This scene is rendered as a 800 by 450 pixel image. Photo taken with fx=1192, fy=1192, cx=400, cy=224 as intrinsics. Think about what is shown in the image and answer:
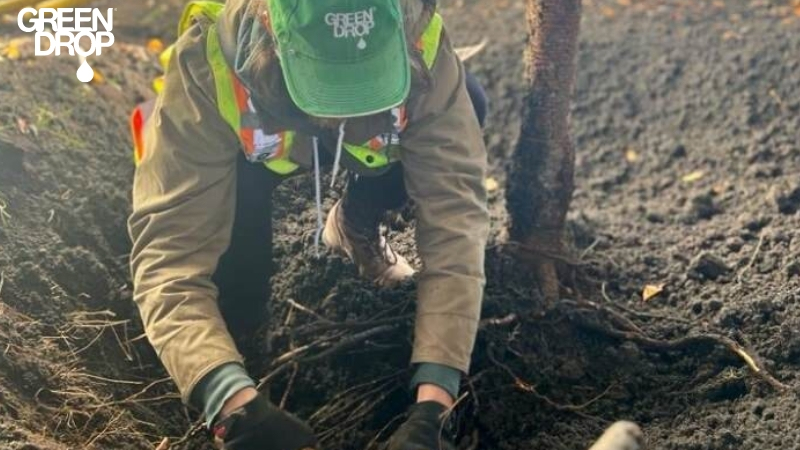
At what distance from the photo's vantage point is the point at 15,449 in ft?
7.63

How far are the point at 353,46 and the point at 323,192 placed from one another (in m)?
1.00

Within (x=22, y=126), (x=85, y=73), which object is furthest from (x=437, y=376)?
(x=85, y=73)

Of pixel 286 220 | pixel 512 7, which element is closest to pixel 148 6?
pixel 512 7

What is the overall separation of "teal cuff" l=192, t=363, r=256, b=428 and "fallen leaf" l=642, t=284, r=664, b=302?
119 centimetres

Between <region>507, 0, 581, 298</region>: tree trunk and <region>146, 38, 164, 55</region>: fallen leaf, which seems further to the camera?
<region>146, 38, 164, 55</region>: fallen leaf

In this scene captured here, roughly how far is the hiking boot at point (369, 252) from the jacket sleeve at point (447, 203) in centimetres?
40

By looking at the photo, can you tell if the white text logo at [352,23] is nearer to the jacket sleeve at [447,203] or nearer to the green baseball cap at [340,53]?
the green baseball cap at [340,53]

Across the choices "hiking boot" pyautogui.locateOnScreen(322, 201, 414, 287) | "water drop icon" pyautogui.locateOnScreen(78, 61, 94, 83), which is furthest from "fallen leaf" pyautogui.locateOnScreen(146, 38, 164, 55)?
"hiking boot" pyautogui.locateOnScreen(322, 201, 414, 287)

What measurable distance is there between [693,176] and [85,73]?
196 cm

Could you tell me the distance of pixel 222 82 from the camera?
2451 millimetres

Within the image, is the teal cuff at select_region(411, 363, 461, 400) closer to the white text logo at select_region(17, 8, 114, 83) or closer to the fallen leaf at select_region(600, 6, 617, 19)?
the white text logo at select_region(17, 8, 114, 83)

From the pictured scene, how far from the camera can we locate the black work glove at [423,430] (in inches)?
91.3

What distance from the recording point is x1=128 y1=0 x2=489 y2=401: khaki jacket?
2.41m

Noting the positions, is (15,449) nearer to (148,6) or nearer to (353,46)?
(353,46)
